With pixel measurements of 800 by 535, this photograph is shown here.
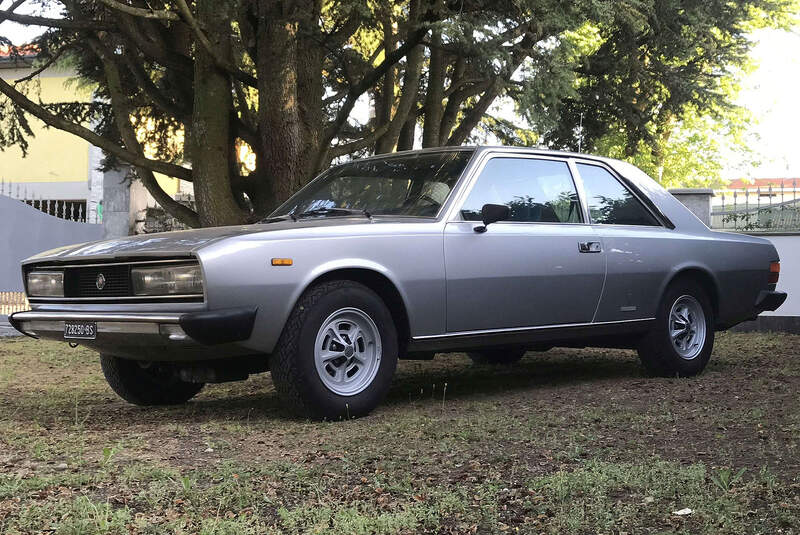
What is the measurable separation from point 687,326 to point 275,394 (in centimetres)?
327

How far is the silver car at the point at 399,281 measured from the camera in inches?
223

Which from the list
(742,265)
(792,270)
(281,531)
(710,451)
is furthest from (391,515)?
(792,270)

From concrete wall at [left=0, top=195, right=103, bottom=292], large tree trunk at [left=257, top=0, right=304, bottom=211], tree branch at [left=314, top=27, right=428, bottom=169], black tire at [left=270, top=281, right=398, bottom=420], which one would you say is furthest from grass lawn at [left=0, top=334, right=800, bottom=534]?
concrete wall at [left=0, top=195, right=103, bottom=292]

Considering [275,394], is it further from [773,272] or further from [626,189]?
[773,272]

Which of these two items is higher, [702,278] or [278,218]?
[278,218]

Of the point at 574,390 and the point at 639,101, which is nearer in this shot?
the point at 574,390

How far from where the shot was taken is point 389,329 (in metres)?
6.14

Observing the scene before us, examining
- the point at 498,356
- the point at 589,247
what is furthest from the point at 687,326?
the point at 498,356

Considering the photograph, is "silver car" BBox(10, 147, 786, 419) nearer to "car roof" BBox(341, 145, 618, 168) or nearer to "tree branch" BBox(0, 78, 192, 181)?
"car roof" BBox(341, 145, 618, 168)

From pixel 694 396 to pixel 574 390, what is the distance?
0.86m

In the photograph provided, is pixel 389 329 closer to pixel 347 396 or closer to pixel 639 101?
pixel 347 396

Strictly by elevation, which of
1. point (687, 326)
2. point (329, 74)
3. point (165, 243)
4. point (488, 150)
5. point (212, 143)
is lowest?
point (687, 326)

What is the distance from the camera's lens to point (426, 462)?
4.85m

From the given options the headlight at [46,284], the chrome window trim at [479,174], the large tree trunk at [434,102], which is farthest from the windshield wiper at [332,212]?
the large tree trunk at [434,102]
